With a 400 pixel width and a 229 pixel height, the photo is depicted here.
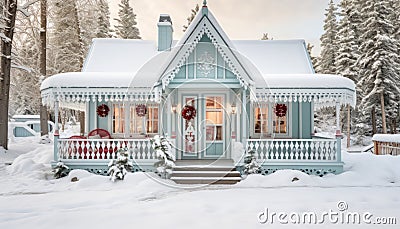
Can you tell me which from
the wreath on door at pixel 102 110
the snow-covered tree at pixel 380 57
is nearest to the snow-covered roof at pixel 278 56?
the wreath on door at pixel 102 110

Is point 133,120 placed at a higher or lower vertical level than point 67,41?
lower

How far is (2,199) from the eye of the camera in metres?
7.05

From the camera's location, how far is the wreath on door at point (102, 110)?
445 inches

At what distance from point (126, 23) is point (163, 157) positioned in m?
25.2

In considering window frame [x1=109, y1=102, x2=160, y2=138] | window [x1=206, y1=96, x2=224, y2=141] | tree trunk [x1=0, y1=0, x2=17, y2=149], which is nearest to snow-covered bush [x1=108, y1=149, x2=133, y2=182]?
window frame [x1=109, y1=102, x2=160, y2=138]

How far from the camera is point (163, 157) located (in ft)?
29.6

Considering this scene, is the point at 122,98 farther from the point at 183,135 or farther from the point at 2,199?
the point at 2,199

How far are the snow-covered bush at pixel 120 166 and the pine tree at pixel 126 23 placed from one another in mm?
23690

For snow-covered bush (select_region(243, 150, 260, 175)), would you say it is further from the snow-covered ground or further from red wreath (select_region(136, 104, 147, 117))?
red wreath (select_region(136, 104, 147, 117))

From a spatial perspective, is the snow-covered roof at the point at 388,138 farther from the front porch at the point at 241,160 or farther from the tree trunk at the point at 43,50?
the tree trunk at the point at 43,50

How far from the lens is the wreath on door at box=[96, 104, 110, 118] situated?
11.3 meters

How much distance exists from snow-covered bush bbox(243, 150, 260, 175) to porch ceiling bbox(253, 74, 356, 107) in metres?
1.84

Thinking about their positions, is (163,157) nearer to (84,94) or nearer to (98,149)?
(98,149)

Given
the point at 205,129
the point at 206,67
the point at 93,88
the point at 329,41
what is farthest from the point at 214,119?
the point at 329,41
